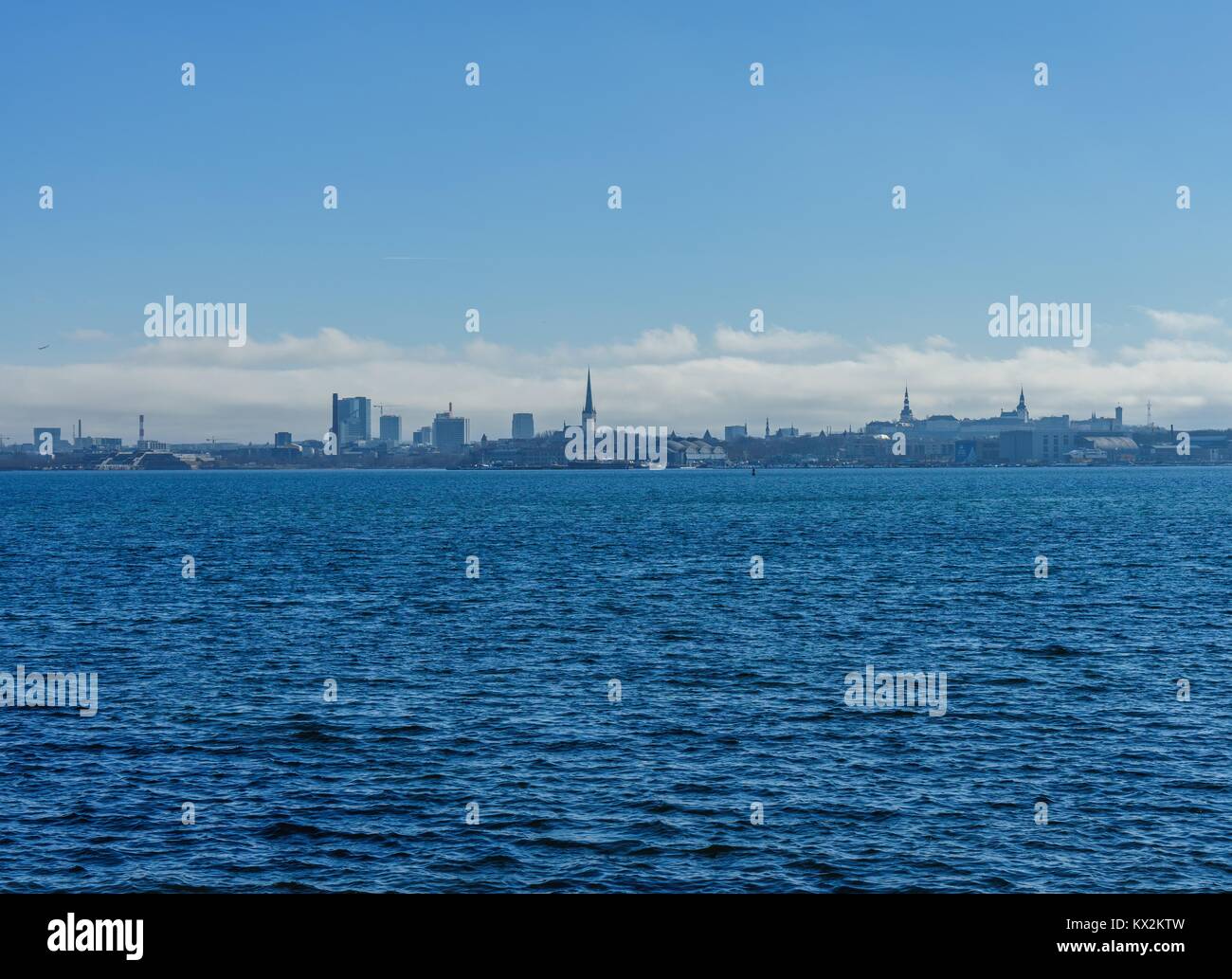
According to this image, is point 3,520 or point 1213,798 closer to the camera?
point 1213,798

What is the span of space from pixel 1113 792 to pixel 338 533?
355 feet

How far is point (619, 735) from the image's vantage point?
113ft

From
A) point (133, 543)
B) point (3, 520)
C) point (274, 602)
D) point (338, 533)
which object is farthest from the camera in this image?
point (3, 520)

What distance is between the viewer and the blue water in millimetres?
24547

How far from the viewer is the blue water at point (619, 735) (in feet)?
80.5

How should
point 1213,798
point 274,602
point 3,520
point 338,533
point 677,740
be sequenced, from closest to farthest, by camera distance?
point 1213,798 < point 677,740 < point 274,602 < point 338,533 < point 3,520

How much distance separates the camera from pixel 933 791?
29047mm

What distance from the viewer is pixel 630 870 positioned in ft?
78.2
